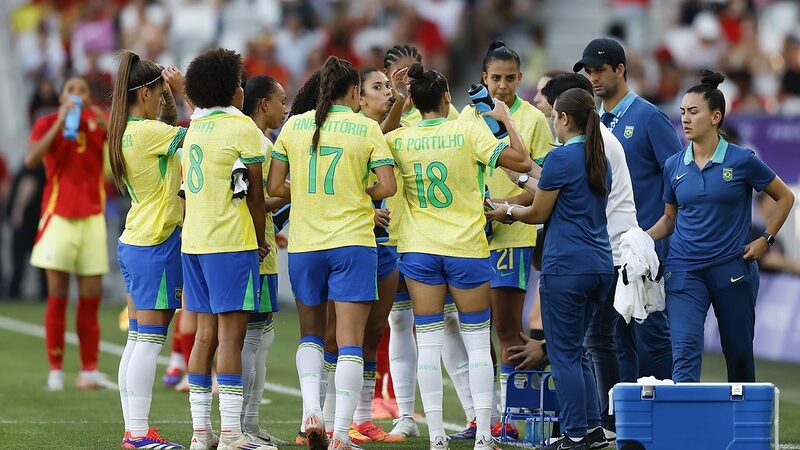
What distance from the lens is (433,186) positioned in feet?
30.0

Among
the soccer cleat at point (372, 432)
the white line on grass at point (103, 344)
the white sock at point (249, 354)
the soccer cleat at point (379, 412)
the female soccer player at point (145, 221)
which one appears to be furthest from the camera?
the white line on grass at point (103, 344)

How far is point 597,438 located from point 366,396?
1.62 m

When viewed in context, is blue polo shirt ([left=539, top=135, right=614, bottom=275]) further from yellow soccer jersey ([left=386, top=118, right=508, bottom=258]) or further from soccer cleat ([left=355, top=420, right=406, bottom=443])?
soccer cleat ([left=355, top=420, right=406, bottom=443])

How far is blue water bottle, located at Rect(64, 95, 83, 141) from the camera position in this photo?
13.0m

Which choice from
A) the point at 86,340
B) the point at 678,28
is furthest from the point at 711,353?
the point at 678,28

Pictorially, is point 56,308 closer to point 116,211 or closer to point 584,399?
point 584,399

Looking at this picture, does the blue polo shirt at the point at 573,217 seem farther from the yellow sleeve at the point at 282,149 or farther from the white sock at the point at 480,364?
the yellow sleeve at the point at 282,149

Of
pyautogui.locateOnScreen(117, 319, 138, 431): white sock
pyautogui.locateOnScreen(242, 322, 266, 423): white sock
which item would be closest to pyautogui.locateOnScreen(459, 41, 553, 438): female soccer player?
pyautogui.locateOnScreen(242, 322, 266, 423): white sock

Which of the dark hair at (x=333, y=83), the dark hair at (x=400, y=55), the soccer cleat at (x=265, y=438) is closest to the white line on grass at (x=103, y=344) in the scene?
the soccer cleat at (x=265, y=438)

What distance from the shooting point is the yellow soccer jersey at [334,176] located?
9008mm

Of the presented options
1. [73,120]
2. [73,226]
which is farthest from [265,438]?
[73,120]

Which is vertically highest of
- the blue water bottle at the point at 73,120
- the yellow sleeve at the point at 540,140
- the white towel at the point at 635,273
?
the blue water bottle at the point at 73,120

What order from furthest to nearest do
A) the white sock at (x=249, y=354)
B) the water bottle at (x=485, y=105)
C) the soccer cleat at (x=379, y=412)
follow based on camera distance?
the soccer cleat at (x=379, y=412) → the white sock at (x=249, y=354) → the water bottle at (x=485, y=105)

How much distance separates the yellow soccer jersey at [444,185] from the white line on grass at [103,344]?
205 centimetres
